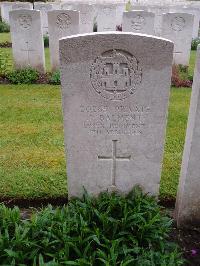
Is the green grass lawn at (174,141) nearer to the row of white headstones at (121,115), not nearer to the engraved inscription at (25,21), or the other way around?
the row of white headstones at (121,115)

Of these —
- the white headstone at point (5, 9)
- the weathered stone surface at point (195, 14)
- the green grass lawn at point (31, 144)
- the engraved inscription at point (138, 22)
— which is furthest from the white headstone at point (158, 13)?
the green grass lawn at point (31, 144)

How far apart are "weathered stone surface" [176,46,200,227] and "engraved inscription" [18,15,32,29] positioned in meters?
6.85

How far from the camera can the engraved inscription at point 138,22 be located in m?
10.3

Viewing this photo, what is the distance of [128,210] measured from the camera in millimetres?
3629

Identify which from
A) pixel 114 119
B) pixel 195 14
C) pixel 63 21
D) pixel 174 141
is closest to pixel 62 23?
pixel 63 21

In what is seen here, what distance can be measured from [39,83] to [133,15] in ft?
11.5

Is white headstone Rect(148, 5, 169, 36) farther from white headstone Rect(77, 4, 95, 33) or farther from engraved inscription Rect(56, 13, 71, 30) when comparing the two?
engraved inscription Rect(56, 13, 71, 30)

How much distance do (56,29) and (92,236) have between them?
24.2ft

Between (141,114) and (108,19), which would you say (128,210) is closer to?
(141,114)

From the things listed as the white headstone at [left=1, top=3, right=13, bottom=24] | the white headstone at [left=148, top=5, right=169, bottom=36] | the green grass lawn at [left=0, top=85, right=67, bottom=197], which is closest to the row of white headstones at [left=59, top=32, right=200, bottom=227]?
the green grass lawn at [left=0, top=85, right=67, bottom=197]

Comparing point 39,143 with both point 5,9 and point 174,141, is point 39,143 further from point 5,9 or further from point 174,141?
point 5,9

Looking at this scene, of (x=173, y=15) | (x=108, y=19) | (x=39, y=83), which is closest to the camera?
(x=39, y=83)

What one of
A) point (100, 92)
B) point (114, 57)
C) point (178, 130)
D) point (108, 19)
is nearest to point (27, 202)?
point (100, 92)

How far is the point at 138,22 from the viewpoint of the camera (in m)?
10.4
